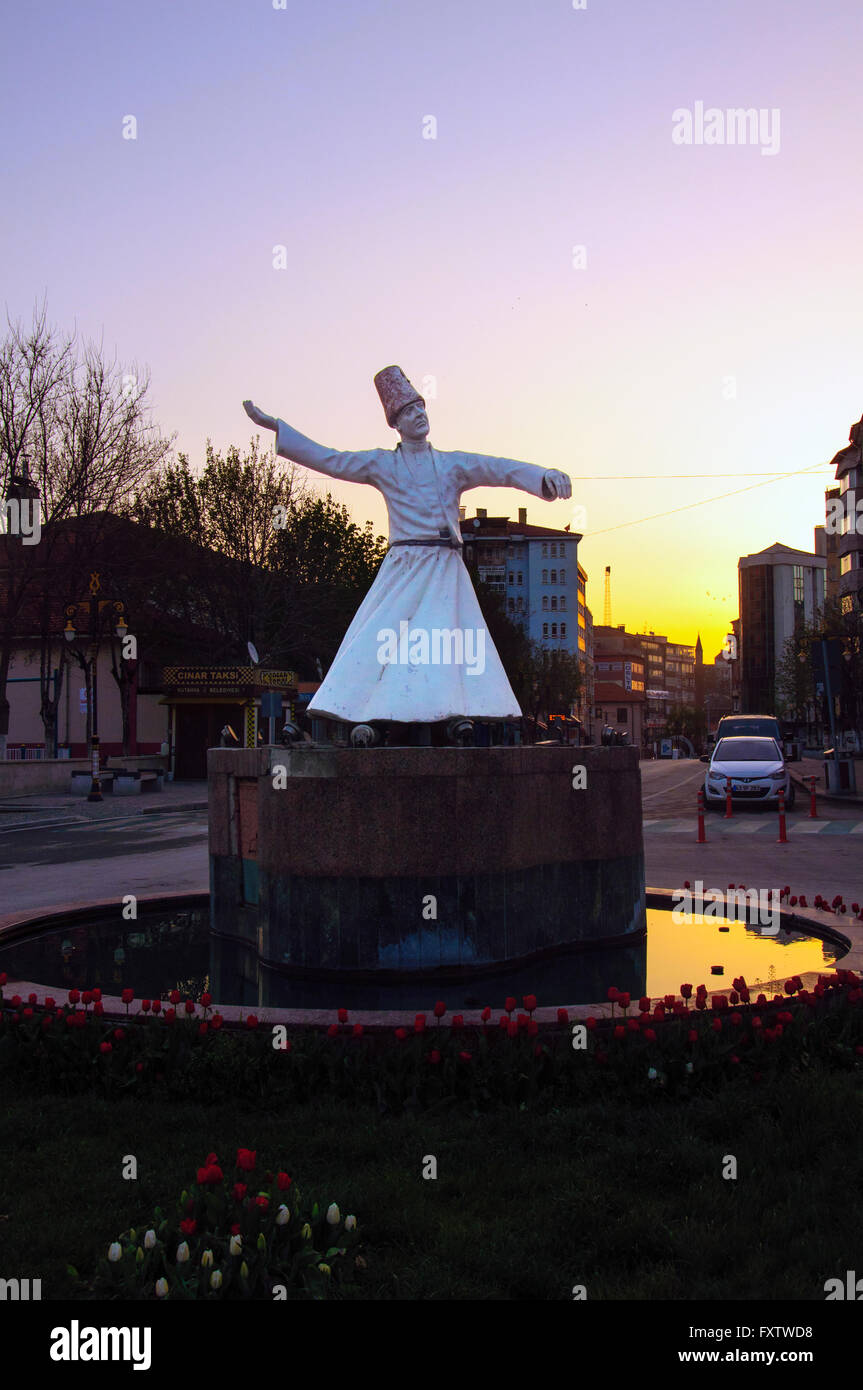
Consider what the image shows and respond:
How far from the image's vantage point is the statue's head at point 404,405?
7.90 m

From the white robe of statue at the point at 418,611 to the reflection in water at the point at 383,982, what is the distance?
1.63 metres

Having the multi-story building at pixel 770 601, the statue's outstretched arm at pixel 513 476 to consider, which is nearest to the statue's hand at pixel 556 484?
the statue's outstretched arm at pixel 513 476

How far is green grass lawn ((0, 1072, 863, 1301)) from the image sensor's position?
315cm

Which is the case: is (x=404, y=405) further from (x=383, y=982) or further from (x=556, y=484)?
(x=383, y=982)

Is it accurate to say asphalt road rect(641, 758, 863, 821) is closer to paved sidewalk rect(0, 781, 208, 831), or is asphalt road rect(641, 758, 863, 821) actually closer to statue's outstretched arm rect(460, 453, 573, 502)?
paved sidewalk rect(0, 781, 208, 831)

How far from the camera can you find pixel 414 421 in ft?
25.9

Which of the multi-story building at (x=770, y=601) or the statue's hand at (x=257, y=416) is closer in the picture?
the statue's hand at (x=257, y=416)

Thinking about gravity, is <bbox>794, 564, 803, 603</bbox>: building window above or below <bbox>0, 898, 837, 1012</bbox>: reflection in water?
above

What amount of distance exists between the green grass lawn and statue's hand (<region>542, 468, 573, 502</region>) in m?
4.22

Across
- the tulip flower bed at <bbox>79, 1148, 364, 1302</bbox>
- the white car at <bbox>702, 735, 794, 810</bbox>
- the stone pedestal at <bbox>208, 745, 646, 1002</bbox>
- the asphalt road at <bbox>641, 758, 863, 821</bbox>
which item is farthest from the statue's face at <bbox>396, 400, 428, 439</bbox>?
the white car at <bbox>702, 735, 794, 810</bbox>

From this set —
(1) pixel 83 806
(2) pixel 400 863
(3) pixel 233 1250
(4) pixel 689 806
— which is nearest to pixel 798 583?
(4) pixel 689 806

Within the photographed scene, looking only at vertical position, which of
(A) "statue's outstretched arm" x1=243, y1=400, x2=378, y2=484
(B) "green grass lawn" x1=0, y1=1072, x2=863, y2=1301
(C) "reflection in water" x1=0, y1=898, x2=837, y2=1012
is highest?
(A) "statue's outstretched arm" x1=243, y1=400, x2=378, y2=484

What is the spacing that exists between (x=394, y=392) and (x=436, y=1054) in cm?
487

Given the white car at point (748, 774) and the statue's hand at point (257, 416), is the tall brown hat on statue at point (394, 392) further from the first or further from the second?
the white car at point (748, 774)
